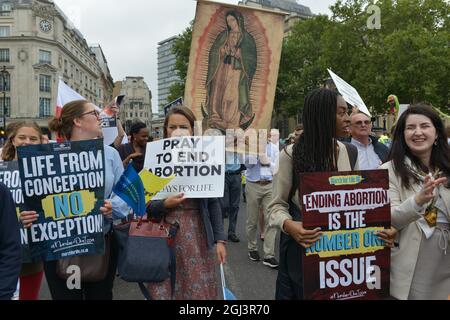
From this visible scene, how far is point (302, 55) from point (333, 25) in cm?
985

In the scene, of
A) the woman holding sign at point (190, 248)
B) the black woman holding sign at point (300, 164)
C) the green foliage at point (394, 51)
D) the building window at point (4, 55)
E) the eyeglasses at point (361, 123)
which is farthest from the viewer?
the building window at point (4, 55)

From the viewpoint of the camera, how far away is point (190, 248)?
275cm

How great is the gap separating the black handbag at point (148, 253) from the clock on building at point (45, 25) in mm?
76316

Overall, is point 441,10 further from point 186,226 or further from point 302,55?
point 186,226

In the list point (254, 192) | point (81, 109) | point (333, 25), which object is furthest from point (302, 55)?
point (81, 109)

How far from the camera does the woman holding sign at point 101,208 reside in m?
2.70

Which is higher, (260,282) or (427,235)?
(427,235)

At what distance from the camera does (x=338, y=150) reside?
8.39 ft

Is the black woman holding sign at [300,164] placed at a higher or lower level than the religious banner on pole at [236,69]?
lower

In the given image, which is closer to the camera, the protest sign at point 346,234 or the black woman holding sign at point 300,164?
the protest sign at point 346,234

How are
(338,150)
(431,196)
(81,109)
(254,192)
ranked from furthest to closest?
1. (254,192)
2. (81,109)
3. (338,150)
4. (431,196)

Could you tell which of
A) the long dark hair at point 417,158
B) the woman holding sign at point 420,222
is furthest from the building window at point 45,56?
the woman holding sign at point 420,222

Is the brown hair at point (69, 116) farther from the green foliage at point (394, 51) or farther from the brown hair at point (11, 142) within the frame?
the green foliage at point (394, 51)

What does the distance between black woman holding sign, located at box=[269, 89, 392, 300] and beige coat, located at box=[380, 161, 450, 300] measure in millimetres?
346
